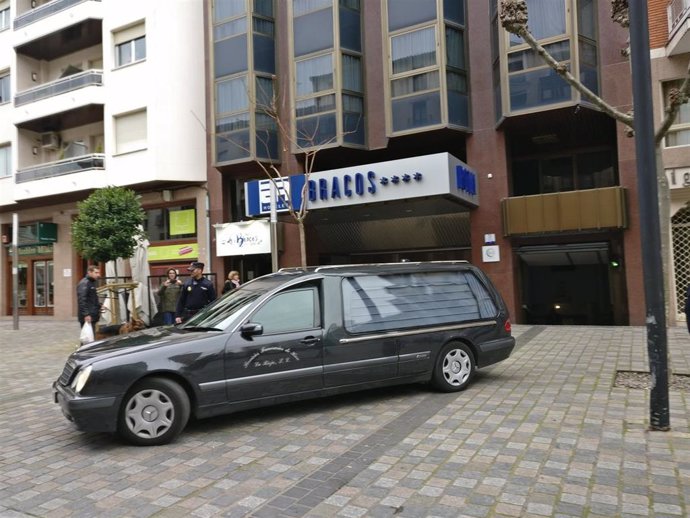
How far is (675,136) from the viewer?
13.2m

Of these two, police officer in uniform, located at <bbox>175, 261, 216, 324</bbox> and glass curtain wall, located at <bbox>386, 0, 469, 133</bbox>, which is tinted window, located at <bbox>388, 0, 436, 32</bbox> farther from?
police officer in uniform, located at <bbox>175, 261, 216, 324</bbox>

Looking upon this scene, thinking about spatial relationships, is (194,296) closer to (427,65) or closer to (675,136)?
(427,65)

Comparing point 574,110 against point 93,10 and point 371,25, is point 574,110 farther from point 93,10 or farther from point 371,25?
point 93,10

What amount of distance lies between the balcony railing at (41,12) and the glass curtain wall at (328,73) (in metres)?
10.2

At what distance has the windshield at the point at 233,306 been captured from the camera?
563 centimetres

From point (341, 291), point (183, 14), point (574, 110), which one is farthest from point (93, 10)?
point (341, 291)

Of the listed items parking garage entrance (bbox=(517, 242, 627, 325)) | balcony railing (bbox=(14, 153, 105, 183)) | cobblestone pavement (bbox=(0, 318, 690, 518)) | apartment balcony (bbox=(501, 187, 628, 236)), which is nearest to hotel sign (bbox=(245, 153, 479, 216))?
apartment balcony (bbox=(501, 187, 628, 236))

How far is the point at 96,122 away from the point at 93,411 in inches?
791

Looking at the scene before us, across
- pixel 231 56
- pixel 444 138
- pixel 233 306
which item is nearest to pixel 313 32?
pixel 231 56

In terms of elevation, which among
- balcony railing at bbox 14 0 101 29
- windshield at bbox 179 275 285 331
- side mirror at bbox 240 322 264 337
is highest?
balcony railing at bbox 14 0 101 29

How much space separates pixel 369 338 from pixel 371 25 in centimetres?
1325

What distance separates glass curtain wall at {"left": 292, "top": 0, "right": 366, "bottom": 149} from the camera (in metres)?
16.2

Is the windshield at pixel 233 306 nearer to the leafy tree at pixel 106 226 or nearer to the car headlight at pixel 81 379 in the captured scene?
the car headlight at pixel 81 379

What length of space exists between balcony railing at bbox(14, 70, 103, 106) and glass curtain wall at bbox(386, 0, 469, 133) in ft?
38.4
